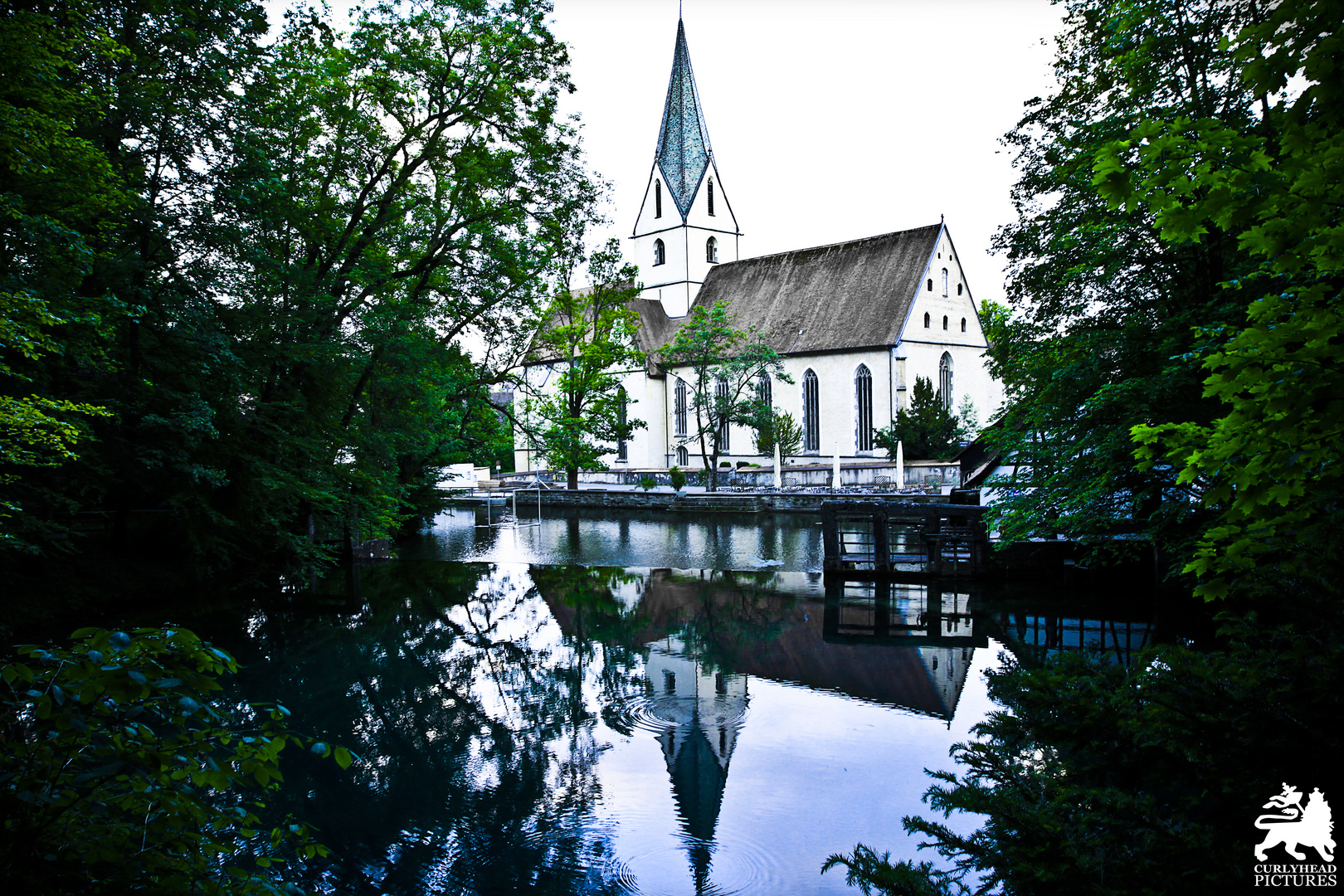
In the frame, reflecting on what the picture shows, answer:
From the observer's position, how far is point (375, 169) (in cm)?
1634

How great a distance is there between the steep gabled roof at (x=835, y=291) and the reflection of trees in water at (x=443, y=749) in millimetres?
30675

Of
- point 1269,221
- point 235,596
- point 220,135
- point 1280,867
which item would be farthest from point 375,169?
point 1280,867

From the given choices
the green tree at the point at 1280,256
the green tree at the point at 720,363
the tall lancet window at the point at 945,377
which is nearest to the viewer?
the green tree at the point at 1280,256

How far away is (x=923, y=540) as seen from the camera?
53.7 ft

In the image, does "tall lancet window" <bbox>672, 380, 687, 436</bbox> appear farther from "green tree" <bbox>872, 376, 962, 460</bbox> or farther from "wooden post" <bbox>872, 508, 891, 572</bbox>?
"wooden post" <bbox>872, 508, 891, 572</bbox>

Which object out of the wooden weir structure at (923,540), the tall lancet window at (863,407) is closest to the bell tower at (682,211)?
the tall lancet window at (863,407)

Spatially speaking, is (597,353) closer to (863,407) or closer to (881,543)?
(863,407)

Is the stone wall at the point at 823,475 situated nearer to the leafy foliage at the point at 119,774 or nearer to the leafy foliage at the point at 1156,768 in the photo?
the leafy foliage at the point at 1156,768

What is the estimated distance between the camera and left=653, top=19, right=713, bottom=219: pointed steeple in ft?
162

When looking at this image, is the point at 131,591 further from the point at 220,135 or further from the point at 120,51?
the point at 120,51

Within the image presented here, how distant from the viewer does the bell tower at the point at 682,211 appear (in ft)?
163

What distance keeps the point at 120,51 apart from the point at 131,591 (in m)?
8.23

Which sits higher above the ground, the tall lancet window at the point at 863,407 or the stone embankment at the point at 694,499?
the tall lancet window at the point at 863,407

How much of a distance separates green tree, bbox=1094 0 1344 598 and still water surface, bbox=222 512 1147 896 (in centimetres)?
334
